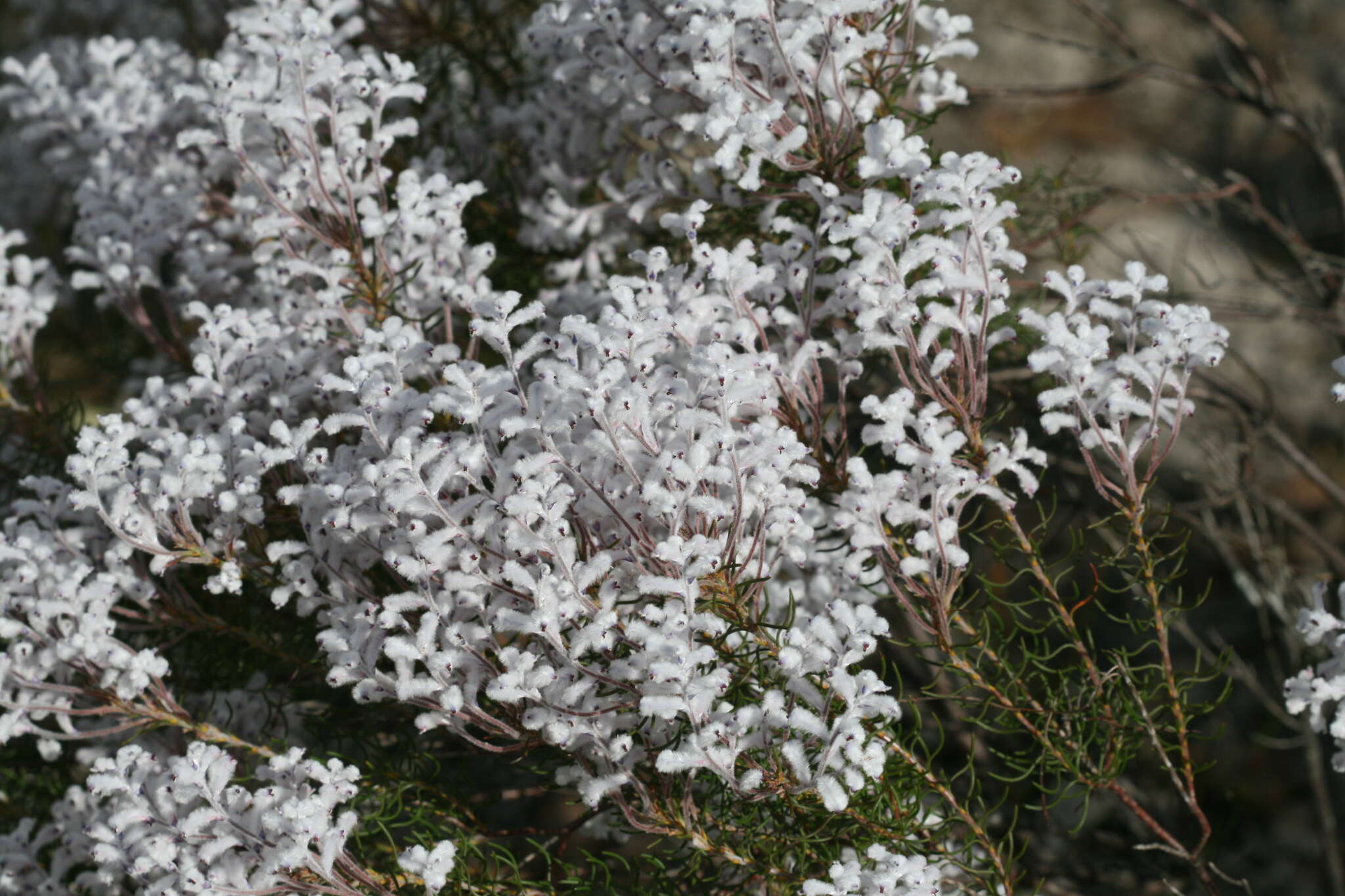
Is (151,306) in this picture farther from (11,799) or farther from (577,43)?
(577,43)

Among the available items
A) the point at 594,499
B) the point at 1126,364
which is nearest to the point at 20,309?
the point at 594,499

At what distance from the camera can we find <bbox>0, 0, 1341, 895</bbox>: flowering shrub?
1.43 metres

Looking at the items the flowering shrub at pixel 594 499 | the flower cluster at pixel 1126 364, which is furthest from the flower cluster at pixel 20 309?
the flower cluster at pixel 1126 364

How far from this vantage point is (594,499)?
4.80 feet

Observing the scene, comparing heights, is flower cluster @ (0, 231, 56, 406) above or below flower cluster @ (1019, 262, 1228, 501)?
below

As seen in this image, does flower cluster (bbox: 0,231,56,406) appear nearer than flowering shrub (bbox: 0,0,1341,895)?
No

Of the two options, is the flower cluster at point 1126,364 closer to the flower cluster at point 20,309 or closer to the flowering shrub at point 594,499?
the flowering shrub at point 594,499

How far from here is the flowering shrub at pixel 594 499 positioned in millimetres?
1431

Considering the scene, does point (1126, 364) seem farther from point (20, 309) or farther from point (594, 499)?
point (20, 309)

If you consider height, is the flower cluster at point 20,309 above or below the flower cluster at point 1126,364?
below

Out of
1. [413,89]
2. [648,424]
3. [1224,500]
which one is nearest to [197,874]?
[648,424]

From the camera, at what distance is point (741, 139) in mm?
1589

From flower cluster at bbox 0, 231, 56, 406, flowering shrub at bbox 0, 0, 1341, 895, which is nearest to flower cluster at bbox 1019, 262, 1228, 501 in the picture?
flowering shrub at bbox 0, 0, 1341, 895

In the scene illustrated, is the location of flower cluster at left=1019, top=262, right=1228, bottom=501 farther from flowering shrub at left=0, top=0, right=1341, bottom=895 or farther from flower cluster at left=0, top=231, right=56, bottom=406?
flower cluster at left=0, top=231, right=56, bottom=406
